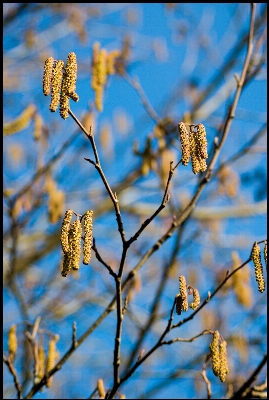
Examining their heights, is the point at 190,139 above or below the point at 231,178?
below

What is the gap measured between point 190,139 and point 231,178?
2331mm

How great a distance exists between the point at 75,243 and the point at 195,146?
1.44 feet

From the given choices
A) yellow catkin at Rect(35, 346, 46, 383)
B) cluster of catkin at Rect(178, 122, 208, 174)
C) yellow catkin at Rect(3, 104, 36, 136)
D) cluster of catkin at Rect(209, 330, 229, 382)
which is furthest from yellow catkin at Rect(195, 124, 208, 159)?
yellow catkin at Rect(3, 104, 36, 136)

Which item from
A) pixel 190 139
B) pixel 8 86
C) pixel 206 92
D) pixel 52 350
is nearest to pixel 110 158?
pixel 206 92

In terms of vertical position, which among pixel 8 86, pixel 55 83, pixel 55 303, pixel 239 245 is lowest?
pixel 55 83

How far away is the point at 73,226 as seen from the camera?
1.45 m

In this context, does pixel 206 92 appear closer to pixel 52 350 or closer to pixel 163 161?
pixel 163 161

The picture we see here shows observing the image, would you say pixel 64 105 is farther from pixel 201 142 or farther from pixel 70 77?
pixel 201 142

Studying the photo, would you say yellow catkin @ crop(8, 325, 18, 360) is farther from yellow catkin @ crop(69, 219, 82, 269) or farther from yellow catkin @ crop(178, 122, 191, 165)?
yellow catkin @ crop(178, 122, 191, 165)

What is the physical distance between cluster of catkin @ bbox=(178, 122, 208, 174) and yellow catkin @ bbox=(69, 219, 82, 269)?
364mm

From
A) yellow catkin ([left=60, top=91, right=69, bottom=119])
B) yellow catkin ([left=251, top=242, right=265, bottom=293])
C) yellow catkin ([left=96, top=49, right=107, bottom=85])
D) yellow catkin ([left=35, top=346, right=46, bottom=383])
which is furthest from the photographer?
yellow catkin ([left=96, top=49, right=107, bottom=85])

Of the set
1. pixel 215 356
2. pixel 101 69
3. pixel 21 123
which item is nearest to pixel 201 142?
pixel 215 356

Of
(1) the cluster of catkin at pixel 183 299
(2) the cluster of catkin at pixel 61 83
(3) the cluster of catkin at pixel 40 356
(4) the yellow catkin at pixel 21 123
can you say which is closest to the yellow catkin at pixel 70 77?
(2) the cluster of catkin at pixel 61 83

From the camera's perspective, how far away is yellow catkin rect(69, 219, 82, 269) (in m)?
1.41
